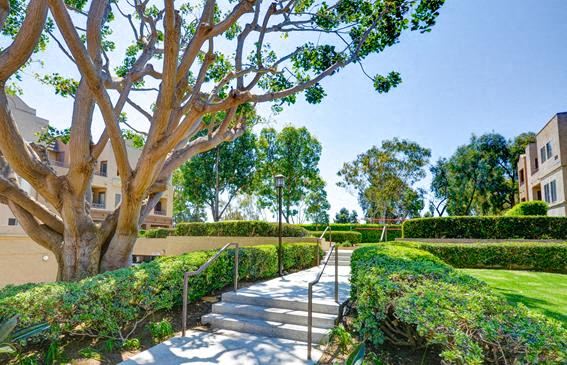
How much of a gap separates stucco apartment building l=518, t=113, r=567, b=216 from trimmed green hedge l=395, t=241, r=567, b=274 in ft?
31.4

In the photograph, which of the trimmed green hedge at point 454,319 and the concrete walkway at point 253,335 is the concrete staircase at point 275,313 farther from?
the trimmed green hedge at point 454,319

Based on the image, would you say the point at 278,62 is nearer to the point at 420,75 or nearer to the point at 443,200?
the point at 420,75

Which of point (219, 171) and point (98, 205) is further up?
point (219, 171)

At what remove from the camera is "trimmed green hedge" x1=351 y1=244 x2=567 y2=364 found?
2.63m

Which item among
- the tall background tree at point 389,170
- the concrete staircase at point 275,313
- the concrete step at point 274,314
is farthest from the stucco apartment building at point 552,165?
the concrete step at point 274,314

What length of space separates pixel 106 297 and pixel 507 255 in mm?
13101

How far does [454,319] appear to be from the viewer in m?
2.98

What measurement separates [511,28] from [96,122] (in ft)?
39.8

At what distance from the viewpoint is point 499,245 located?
1273cm

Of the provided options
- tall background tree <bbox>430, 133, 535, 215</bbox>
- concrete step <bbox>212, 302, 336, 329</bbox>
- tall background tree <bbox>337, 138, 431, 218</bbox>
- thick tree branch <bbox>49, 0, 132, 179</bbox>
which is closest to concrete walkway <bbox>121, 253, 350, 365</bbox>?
concrete step <bbox>212, 302, 336, 329</bbox>

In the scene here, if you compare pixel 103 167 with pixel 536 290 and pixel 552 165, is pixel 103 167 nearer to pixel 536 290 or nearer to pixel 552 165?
pixel 536 290

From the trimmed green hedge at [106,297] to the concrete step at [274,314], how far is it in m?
0.69

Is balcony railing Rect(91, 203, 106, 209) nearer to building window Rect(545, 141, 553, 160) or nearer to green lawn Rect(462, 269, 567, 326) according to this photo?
green lawn Rect(462, 269, 567, 326)

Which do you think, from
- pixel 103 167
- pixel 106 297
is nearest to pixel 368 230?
pixel 106 297
